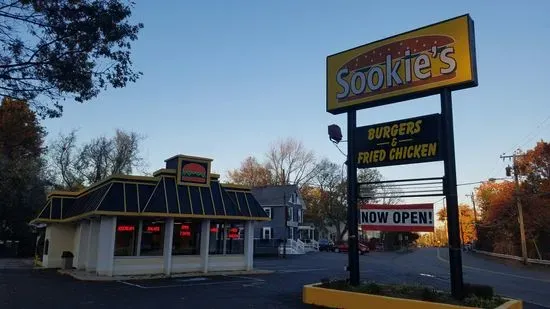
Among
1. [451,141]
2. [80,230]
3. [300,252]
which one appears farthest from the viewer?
[300,252]

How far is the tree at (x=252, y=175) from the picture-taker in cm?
7719

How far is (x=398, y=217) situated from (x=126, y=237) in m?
14.7

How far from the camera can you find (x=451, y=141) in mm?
12031

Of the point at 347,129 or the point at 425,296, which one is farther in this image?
the point at 347,129

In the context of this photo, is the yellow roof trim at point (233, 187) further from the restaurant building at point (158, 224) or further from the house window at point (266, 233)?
the house window at point (266, 233)

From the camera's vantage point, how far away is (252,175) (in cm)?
7819

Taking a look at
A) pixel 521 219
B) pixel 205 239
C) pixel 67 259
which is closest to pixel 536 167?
pixel 521 219

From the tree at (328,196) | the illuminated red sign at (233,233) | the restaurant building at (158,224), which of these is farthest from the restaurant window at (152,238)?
the tree at (328,196)

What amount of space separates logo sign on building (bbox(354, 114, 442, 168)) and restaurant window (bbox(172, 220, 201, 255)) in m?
13.3

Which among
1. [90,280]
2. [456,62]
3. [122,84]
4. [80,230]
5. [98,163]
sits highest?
[98,163]

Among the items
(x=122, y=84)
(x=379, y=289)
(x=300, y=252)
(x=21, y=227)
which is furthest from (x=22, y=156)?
(x=379, y=289)

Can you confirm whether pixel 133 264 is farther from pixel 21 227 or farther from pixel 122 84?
pixel 21 227

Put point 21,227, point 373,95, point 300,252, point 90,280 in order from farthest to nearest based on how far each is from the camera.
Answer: point 300,252 → point 21,227 → point 90,280 → point 373,95

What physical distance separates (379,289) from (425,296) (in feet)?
4.98
